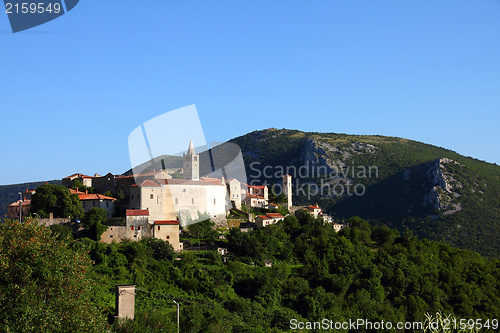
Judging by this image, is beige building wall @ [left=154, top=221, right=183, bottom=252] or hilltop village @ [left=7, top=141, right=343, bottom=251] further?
beige building wall @ [left=154, top=221, right=183, bottom=252]

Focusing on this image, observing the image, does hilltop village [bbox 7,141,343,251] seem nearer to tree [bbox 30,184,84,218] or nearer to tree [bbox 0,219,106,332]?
tree [bbox 30,184,84,218]

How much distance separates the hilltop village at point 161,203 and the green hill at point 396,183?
122 ft

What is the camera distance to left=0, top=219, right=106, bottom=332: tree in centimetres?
1889

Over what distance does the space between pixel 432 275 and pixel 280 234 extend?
15.7 meters

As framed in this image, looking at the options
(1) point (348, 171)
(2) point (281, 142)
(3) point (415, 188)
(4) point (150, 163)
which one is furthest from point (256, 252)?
(2) point (281, 142)

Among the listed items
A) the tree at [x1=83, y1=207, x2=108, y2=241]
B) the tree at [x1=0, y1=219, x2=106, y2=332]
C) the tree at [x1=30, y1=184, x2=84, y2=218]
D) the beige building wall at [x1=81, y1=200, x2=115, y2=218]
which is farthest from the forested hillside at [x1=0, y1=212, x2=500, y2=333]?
the beige building wall at [x1=81, y1=200, x2=115, y2=218]

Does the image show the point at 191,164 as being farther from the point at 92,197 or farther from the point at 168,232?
the point at 168,232

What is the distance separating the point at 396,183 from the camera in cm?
10462

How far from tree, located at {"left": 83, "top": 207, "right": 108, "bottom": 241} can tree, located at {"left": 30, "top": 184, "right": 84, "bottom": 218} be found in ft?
4.71

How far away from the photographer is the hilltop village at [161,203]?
145 ft

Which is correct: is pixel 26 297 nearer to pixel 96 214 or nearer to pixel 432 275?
pixel 96 214

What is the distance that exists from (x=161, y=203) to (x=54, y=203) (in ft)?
29.4

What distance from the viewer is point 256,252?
48219 mm

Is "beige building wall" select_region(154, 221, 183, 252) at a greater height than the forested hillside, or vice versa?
"beige building wall" select_region(154, 221, 183, 252)
